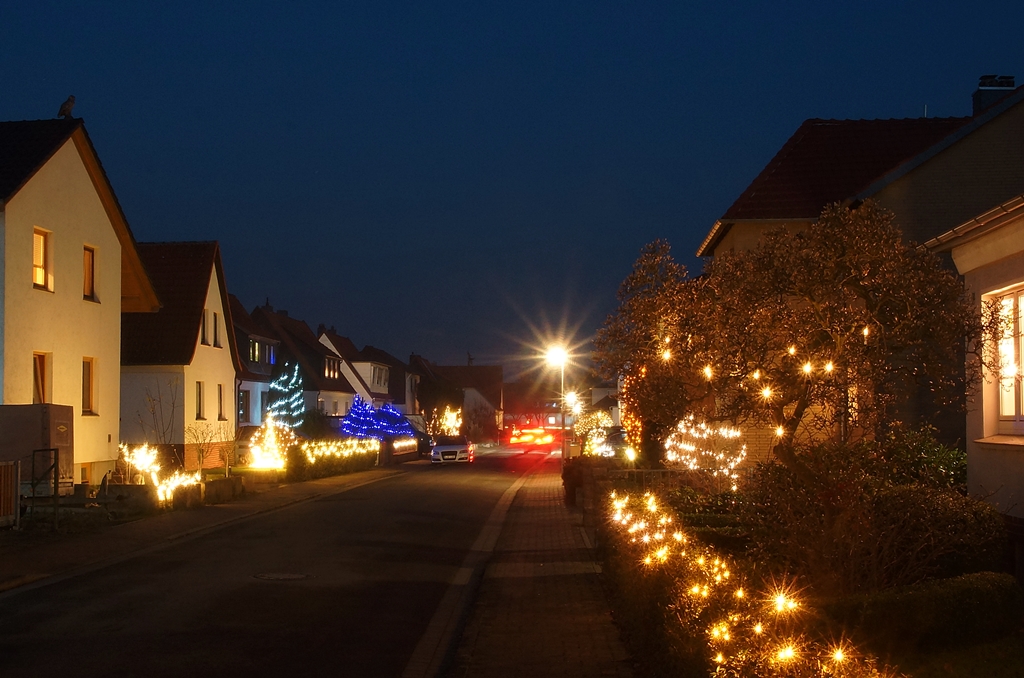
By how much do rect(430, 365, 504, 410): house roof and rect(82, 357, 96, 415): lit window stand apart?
94430 millimetres

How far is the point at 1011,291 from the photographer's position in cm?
953

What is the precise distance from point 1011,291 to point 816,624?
15.2 ft

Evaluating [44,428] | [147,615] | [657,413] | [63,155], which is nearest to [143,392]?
[63,155]

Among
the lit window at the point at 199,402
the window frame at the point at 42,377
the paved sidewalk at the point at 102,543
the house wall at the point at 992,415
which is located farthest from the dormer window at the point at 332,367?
the house wall at the point at 992,415

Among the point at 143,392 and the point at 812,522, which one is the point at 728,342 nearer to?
the point at 812,522

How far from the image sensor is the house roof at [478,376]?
12136cm

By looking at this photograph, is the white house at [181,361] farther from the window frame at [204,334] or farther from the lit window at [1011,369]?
the lit window at [1011,369]

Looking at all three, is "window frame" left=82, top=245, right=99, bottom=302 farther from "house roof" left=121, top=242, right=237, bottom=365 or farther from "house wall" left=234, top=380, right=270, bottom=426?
"house wall" left=234, top=380, right=270, bottom=426

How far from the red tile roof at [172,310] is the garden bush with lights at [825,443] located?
90.1 feet

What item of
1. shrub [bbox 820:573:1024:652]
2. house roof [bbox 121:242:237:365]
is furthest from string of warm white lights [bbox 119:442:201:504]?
shrub [bbox 820:573:1024:652]

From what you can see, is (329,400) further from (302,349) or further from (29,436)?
(29,436)

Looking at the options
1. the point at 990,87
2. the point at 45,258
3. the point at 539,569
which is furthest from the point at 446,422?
the point at 539,569

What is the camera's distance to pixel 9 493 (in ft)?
53.6

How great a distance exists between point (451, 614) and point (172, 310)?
27.0m
